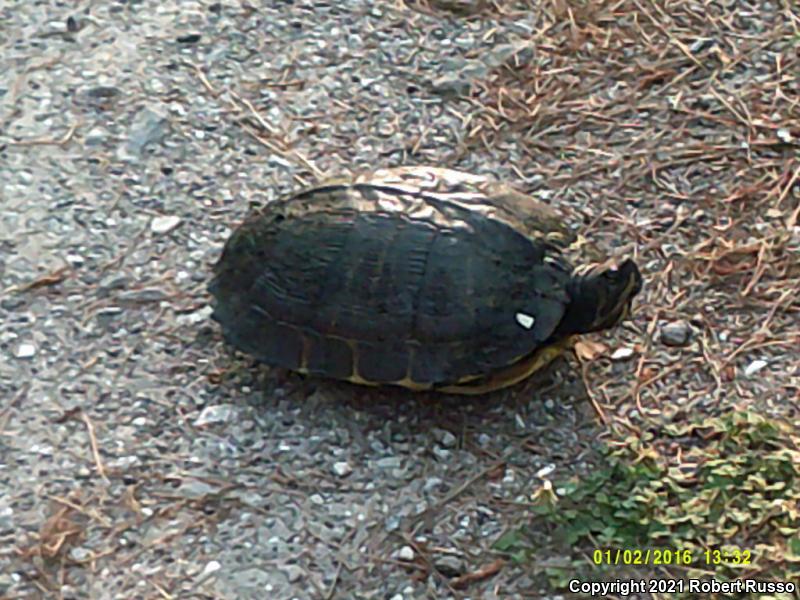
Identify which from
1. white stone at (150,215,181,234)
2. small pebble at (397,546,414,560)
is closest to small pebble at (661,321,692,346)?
small pebble at (397,546,414,560)

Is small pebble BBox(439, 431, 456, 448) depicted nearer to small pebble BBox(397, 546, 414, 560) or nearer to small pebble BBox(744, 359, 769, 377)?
small pebble BBox(397, 546, 414, 560)

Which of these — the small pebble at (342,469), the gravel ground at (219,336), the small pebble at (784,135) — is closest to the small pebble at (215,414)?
the gravel ground at (219,336)

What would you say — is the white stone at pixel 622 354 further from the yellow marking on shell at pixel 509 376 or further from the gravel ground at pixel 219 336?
the yellow marking on shell at pixel 509 376

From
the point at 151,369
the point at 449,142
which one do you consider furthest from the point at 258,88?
the point at 151,369

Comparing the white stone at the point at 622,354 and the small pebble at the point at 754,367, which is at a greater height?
the small pebble at the point at 754,367

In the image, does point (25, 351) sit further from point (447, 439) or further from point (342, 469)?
point (447, 439)
